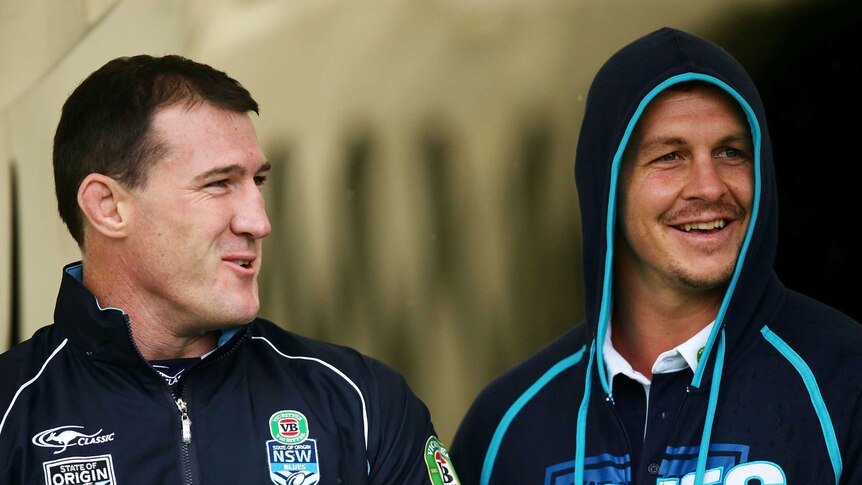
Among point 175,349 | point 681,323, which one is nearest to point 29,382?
point 175,349

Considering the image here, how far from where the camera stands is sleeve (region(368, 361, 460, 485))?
192cm

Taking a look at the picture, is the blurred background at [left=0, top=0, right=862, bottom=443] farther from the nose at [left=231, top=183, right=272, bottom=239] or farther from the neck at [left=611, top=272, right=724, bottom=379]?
the nose at [left=231, top=183, right=272, bottom=239]

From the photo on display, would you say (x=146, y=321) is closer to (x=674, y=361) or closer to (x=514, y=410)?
(x=514, y=410)

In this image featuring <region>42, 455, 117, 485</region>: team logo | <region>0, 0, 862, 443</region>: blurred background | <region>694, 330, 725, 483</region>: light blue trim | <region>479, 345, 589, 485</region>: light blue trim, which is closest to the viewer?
<region>42, 455, 117, 485</region>: team logo

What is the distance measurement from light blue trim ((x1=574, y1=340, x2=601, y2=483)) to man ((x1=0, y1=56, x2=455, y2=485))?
10.0 inches

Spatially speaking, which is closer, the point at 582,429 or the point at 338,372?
the point at 338,372

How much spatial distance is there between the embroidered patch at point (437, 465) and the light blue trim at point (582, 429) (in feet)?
0.78

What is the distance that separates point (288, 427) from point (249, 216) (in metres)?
0.31

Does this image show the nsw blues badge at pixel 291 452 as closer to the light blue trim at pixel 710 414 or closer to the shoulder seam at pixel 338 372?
the shoulder seam at pixel 338 372

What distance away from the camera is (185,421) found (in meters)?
1.87

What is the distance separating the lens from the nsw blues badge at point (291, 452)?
6.19ft

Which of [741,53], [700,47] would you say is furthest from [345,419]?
[741,53]

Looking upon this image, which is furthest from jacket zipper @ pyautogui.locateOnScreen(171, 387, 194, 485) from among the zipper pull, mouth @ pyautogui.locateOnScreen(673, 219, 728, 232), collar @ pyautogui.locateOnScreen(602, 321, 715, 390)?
mouth @ pyautogui.locateOnScreen(673, 219, 728, 232)

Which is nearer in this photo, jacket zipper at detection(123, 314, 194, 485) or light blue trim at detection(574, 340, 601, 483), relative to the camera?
jacket zipper at detection(123, 314, 194, 485)
